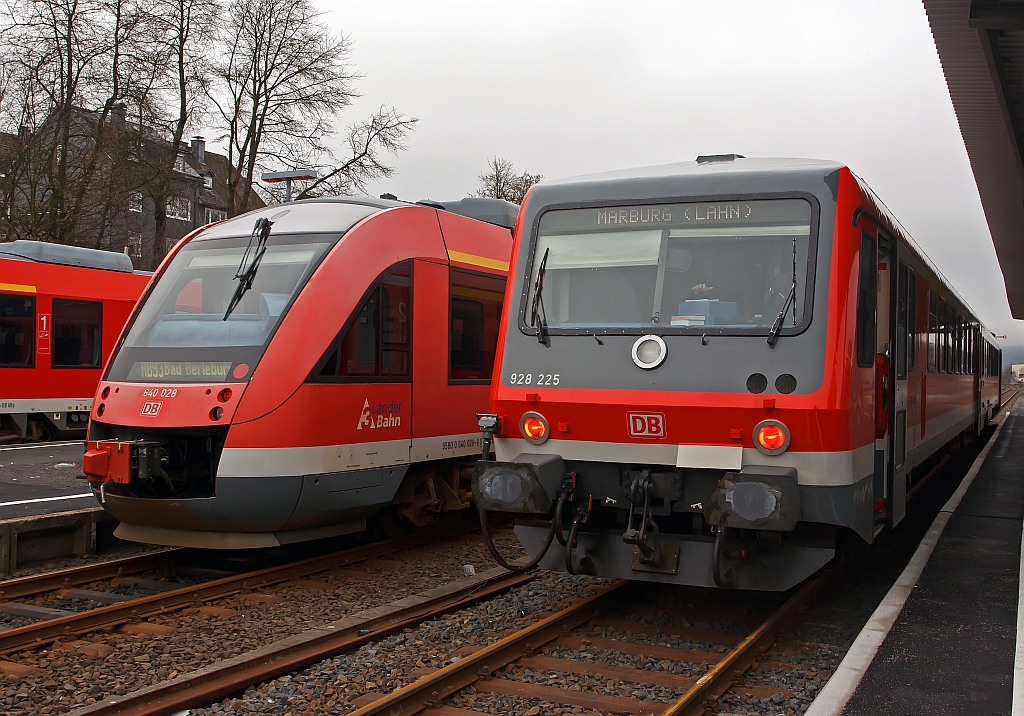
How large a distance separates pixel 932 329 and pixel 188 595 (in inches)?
299

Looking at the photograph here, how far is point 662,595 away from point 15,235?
2151 cm

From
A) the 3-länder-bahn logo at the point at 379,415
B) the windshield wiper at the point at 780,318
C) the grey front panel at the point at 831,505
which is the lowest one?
the grey front panel at the point at 831,505

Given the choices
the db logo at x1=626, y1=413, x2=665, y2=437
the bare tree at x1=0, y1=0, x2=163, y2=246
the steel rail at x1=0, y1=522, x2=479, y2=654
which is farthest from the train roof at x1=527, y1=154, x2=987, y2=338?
the bare tree at x1=0, y1=0, x2=163, y2=246

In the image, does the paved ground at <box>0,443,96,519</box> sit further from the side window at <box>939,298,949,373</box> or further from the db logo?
the side window at <box>939,298,949,373</box>

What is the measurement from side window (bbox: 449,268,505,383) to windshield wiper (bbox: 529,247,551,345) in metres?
2.54

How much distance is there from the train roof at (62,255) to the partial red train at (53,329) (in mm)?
17

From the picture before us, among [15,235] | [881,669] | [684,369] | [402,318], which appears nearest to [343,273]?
[402,318]

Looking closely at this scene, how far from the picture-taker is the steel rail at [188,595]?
6.01 metres

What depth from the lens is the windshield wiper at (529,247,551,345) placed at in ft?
21.3

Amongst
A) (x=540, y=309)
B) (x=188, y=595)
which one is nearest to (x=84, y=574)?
(x=188, y=595)

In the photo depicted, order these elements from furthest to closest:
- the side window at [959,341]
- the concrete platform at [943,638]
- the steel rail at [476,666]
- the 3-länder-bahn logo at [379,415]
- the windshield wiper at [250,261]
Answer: the side window at [959,341] < the 3-länder-bahn logo at [379,415] < the windshield wiper at [250,261] < the steel rail at [476,666] < the concrete platform at [943,638]

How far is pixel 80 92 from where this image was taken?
23.9 meters

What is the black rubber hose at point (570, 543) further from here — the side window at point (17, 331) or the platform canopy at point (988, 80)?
the side window at point (17, 331)

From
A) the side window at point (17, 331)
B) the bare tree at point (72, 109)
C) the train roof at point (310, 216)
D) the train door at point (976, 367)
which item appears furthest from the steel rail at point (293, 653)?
the bare tree at point (72, 109)
